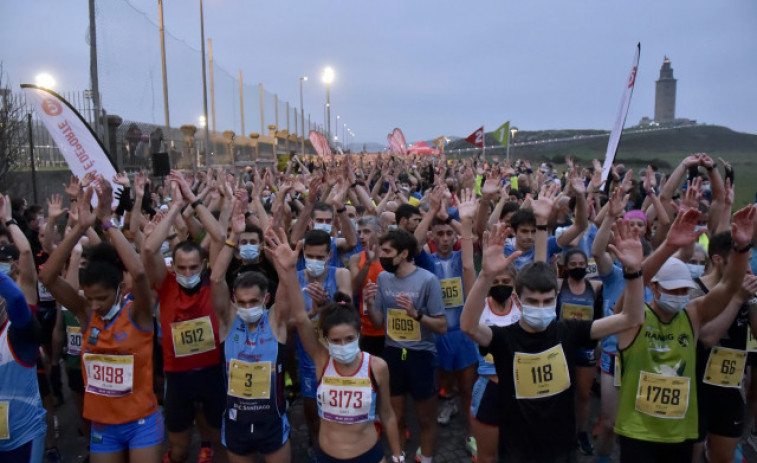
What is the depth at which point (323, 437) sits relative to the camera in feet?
10.2

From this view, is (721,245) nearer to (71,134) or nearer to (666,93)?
(71,134)

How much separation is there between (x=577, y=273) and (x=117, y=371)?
3.62 metres

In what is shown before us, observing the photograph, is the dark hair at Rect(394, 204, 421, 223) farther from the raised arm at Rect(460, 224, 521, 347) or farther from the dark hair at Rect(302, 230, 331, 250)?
the raised arm at Rect(460, 224, 521, 347)

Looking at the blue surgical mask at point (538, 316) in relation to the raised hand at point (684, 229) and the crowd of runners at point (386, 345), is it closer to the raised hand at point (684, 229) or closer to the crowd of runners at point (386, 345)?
the crowd of runners at point (386, 345)

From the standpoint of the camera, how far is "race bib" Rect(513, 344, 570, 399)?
2.86m

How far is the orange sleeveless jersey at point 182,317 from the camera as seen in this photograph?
3682 millimetres

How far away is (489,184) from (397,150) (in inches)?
971

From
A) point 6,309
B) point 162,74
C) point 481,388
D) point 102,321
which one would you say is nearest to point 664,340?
point 481,388

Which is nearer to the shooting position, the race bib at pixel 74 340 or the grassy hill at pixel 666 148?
the race bib at pixel 74 340

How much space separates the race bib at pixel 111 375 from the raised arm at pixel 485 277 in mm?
2163

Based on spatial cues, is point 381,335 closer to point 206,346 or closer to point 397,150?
point 206,346

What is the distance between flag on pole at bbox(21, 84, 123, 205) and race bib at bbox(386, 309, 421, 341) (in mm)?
4391

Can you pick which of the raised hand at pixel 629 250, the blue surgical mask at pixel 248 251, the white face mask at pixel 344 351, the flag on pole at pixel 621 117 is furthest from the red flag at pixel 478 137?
the white face mask at pixel 344 351

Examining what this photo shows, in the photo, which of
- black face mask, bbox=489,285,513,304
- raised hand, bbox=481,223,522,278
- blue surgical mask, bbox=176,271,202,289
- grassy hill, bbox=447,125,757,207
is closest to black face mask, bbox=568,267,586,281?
black face mask, bbox=489,285,513,304
